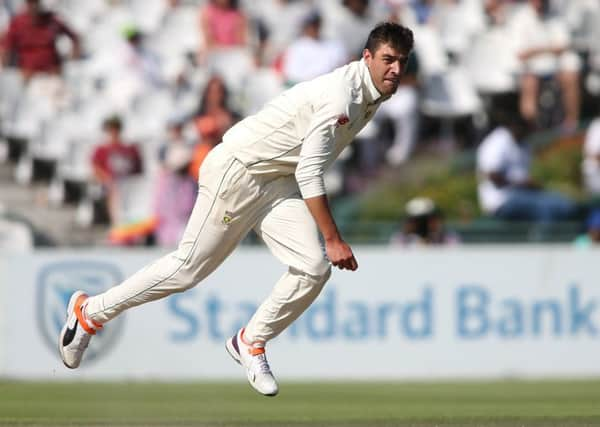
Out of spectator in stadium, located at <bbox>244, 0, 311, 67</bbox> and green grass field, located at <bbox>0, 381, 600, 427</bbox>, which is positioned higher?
spectator in stadium, located at <bbox>244, 0, 311, 67</bbox>

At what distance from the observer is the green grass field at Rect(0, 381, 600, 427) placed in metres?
6.03

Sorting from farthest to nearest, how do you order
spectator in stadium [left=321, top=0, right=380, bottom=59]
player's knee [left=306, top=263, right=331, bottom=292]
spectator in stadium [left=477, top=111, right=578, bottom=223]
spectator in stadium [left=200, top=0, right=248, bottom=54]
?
spectator in stadium [left=200, top=0, right=248, bottom=54] → spectator in stadium [left=321, top=0, right=380, bottom=59] → spectator in stadium [left=477, top=111, right=578, bottom=223] → player's knee [left=306, top=263, right=331, bottom=292]

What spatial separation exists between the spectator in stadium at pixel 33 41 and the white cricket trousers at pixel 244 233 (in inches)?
253

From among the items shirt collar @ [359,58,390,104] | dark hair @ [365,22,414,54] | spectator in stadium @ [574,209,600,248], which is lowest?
spectator in stadium @ [574,209,600,248]

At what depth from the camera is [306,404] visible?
7.55 metres

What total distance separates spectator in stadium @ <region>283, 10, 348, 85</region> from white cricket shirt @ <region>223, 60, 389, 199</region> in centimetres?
544

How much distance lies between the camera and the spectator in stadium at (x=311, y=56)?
11.4 m

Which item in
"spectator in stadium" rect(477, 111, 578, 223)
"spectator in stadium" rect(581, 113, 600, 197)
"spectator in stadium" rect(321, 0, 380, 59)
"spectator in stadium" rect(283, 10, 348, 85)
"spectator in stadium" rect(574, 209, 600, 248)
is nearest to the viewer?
"spectator in stadium" rect(574, 209, 600, 248)

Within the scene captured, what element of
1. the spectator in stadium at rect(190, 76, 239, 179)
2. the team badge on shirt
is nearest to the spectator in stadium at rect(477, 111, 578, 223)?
the spectator in stadium at rect(190, 76, 239, 179)

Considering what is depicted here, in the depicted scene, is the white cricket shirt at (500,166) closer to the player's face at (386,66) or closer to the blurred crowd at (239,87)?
the blurred crowd at (239,87)

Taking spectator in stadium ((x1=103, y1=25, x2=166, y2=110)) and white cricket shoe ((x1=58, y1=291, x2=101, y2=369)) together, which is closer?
white cricket shoe ((x1=58, y1=291, x2=101, y2=369))

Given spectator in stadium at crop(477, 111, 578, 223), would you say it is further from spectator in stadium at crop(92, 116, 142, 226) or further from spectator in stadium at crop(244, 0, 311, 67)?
spectator in stadium at crop(92, 116, 142, 226)

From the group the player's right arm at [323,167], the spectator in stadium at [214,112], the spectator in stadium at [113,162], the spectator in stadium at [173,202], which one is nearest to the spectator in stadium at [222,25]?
the spectator in stadium at [214,112]

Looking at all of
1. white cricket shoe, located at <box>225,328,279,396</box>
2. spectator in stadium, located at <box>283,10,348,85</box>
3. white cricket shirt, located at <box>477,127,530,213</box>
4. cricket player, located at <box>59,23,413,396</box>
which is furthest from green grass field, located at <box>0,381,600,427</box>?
spectator in stadium, located at <box>283,10,348,85</box>
